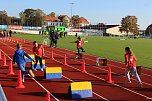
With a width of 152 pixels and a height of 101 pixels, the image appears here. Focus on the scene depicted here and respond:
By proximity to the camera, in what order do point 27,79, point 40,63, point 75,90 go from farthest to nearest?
point 40,63 < point 27,79 < point 75,90

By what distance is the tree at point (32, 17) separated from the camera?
487ft

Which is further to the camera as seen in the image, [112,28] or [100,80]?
[112,28]

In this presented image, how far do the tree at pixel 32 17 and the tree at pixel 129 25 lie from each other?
33465 millimetres

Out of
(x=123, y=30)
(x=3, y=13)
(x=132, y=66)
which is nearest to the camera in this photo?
(x=132, y=66)

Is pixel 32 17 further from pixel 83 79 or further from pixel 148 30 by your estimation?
pixel 83 79

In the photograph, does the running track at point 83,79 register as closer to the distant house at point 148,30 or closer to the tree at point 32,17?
the tree at point 32,17

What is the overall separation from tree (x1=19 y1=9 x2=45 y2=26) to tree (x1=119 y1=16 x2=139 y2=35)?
110 feet

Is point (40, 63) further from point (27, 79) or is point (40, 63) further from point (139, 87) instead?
point (139, 87)

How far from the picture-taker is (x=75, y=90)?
1202 centimetres

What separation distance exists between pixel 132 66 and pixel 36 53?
6249mm

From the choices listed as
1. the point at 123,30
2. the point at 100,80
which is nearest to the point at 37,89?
the point at 100,80

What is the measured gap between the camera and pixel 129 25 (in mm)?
142375

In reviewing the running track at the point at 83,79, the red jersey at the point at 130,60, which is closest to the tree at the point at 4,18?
the running track at the point at 83,79

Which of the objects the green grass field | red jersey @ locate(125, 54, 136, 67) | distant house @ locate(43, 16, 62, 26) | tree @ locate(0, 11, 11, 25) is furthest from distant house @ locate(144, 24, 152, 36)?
red jersey @ locate(125, 54, 136, 67)
